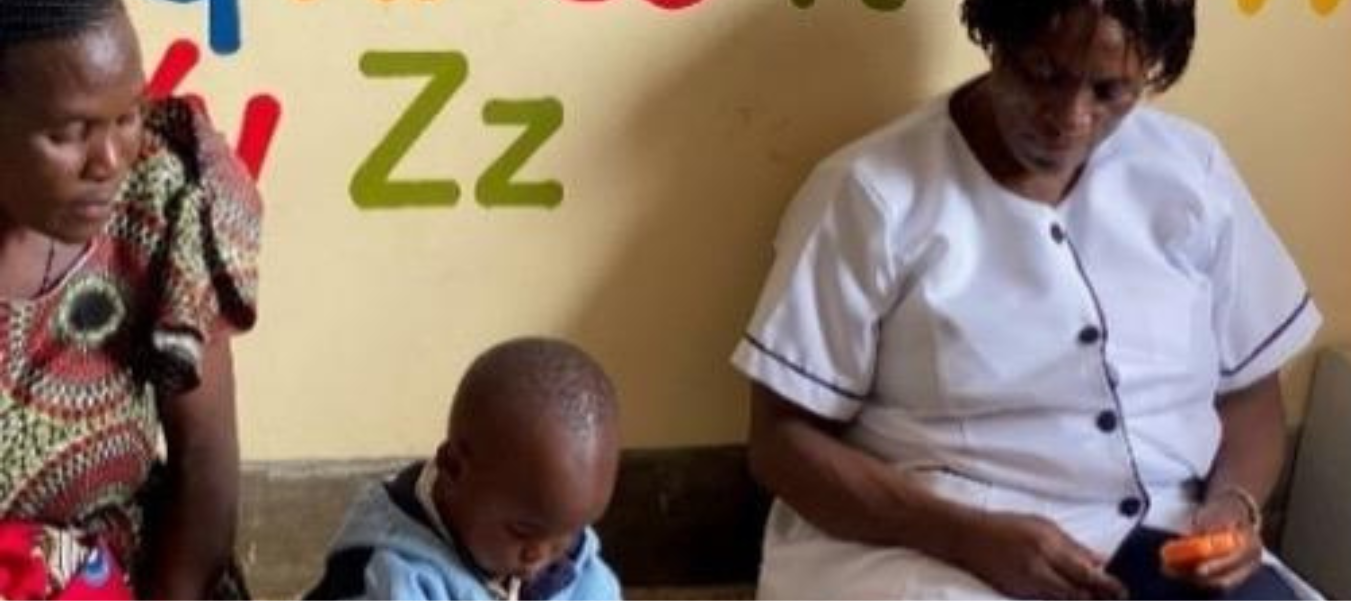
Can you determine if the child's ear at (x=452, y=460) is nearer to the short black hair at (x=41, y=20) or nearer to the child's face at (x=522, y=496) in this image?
the child's face at (x=522, y=496)

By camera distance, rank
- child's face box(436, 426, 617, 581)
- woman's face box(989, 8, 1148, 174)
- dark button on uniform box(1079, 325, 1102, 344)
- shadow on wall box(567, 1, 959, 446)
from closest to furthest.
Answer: child's face box(436, 426, 617, 581) → woman's face box(989, 8, 1148, 174) → dark button on uniform box(1079, 325, 1102, 344) → shadow on wall box(567, 1, 959, 446)

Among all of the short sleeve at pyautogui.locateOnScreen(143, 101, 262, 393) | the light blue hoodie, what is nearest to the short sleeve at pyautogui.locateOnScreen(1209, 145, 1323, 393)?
the light blue hoodie

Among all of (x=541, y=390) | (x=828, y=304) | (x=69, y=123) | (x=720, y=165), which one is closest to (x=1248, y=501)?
(x=828, y=304)

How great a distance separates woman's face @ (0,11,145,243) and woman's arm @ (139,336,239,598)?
0.17m

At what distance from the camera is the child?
3.58ft

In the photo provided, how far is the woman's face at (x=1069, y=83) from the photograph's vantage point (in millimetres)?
1423

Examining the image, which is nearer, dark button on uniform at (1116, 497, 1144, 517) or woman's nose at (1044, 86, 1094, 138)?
woman's nose at (1044, 86, 1094, 138)

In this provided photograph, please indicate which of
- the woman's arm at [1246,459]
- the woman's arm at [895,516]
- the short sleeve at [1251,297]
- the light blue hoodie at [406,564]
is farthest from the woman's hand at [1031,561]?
the light blue hoodie at [406,564]

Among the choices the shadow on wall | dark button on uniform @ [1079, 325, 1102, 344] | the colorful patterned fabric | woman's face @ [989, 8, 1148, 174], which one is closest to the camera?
the colorful patterned fabric

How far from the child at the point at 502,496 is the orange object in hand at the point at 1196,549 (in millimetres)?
508

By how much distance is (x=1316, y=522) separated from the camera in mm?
1852

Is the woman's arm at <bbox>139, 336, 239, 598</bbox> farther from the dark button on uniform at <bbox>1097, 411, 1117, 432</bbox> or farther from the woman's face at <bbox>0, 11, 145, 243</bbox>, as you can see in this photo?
the dark button on uniform at <bbox>1097, 411, 1117, 432</bbox>

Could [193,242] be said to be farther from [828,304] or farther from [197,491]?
[828,304]

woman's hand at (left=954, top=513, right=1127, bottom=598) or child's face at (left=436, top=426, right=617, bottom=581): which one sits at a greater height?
child's face at (left=436, top=426, right=617, bottom=581)
